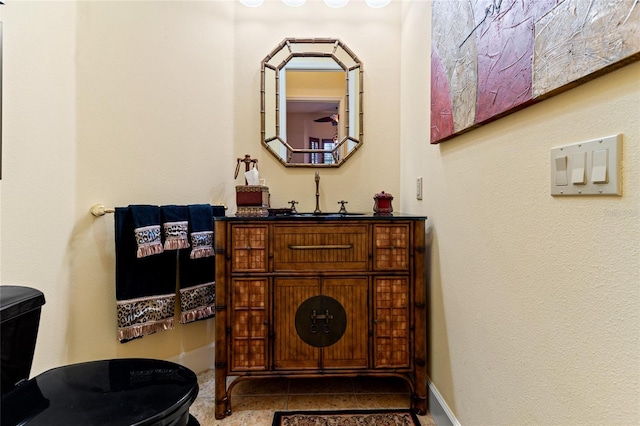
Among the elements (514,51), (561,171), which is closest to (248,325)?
(561,171)

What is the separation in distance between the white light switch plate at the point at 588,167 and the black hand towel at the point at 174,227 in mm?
1622

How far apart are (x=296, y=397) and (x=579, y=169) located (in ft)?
5.48

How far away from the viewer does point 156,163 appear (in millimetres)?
1745

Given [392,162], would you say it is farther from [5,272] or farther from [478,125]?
[5,272]

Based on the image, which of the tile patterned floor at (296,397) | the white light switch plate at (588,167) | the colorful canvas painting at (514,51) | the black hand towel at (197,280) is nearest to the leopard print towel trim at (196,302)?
the black hand towel at (197,280)

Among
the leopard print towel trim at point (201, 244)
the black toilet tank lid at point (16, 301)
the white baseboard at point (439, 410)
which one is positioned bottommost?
the white baseboard at point (439, 410)

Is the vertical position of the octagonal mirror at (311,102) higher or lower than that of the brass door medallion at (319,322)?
higher

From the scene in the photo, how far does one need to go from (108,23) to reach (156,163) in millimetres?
737

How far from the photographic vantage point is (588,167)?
69 centimetres

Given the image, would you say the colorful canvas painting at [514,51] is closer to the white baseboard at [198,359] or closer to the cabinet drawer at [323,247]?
the cabinet drawer at [323,247]

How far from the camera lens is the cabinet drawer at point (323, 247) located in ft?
5.04

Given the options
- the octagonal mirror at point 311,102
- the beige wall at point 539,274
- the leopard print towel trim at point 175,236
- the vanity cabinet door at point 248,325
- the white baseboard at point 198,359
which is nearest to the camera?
the beige wall at point 539,274

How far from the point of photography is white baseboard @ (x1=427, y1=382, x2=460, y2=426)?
1355 mm

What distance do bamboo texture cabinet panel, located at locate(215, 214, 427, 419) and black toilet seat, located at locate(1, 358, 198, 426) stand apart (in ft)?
1.74
